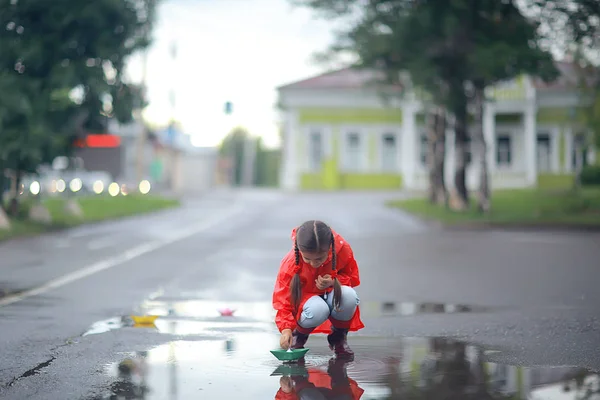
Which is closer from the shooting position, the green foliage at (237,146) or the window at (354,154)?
the window at (354,154)

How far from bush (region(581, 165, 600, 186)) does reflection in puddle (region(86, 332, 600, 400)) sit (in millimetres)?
40072

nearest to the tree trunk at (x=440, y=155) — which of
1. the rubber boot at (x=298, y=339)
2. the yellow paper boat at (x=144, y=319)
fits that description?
the yellow paper boat at (x=144, y=319)

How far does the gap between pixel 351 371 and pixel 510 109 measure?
4881 centimetres

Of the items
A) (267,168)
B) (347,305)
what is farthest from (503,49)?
(267,168)

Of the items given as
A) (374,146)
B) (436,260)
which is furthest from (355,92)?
(436,260)

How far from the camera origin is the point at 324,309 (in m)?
6.97

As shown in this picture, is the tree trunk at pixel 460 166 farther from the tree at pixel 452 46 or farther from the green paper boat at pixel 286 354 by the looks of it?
the green paper boat at pixel 286 354

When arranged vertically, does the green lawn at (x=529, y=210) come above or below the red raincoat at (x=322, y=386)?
below

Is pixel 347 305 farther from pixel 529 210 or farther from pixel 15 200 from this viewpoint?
pixel 529 210

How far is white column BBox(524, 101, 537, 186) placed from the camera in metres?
52.9

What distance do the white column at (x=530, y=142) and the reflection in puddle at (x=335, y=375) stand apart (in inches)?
1838

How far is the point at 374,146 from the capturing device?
5572 cm

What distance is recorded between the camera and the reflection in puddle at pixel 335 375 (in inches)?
231

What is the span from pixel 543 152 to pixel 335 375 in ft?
168
